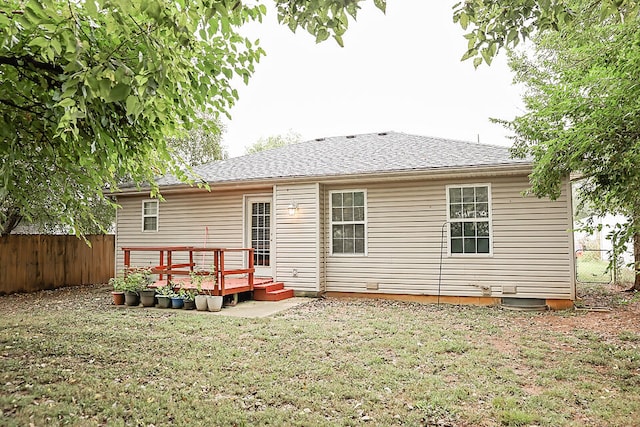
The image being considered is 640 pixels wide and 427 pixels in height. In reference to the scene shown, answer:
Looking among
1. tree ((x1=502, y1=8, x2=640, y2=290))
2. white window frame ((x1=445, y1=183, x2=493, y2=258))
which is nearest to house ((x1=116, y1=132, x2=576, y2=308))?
white window frame ((x1=445, y1=183, x2=493, y2=258))

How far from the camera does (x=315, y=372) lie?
4.09 m

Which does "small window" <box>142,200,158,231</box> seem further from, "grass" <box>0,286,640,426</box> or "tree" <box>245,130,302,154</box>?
"tree" <box>245,130,302,154</box>

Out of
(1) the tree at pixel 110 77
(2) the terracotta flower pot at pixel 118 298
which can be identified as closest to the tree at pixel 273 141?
(2) the terracotta flower pot at pixel 118 298

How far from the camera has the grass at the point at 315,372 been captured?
317cm

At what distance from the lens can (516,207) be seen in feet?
26.2

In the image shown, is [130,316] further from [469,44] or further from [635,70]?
[635,70]

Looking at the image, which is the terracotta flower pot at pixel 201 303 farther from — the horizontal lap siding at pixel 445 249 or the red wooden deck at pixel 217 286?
the horizontal lap siding at pixel 445 249

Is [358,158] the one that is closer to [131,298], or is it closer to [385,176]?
[385,176]

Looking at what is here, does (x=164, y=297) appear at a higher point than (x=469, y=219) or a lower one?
lower

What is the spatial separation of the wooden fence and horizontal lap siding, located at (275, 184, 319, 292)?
4700 mm

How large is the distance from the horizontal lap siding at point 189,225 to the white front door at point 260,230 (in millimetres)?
231

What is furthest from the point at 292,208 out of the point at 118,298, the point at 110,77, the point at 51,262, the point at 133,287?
the point at 110,77

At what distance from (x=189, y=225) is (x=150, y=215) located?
1343 mm

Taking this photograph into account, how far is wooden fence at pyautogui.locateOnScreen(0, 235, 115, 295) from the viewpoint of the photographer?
33.9ft
